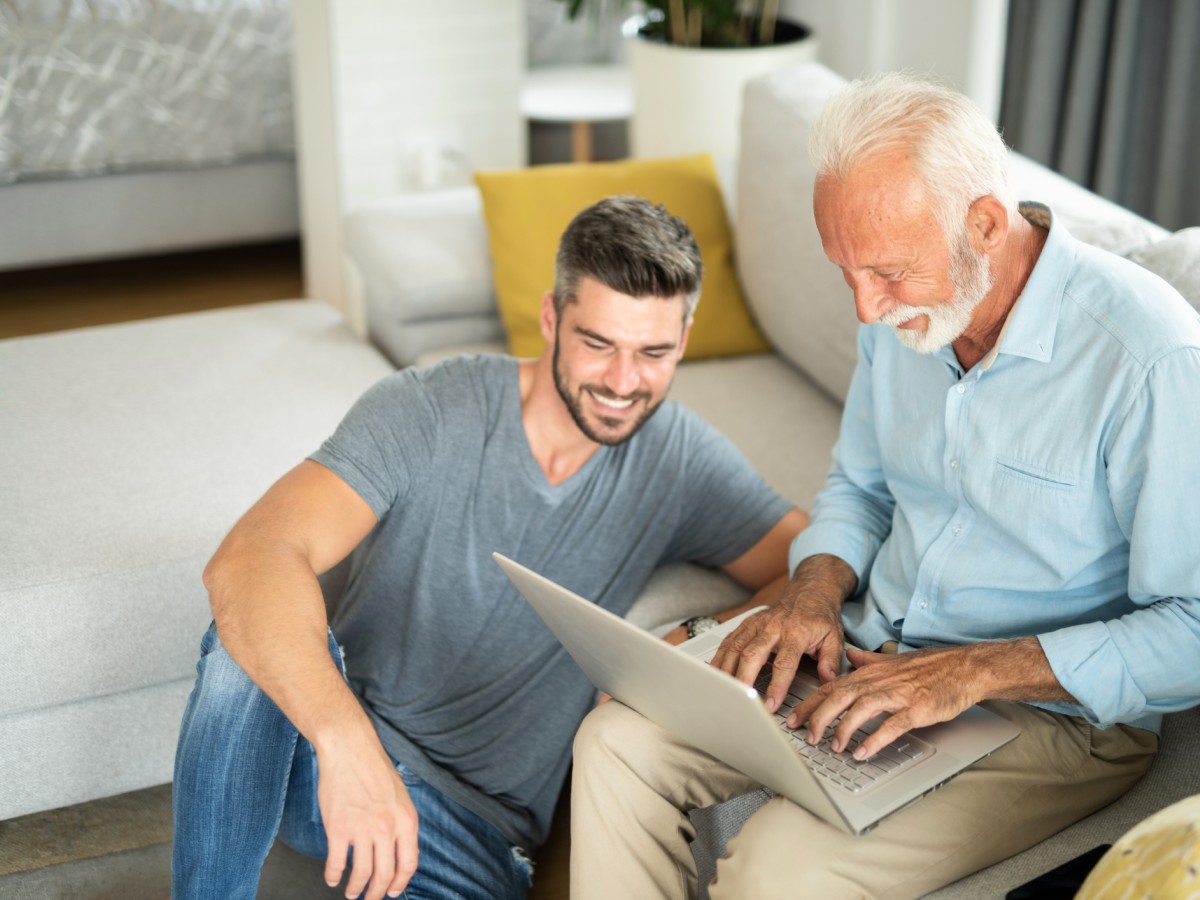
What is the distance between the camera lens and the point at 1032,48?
2943mm

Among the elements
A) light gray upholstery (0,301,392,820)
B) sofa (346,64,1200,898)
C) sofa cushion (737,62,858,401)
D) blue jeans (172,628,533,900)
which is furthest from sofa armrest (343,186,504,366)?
blue jeans (172,628,533,900)

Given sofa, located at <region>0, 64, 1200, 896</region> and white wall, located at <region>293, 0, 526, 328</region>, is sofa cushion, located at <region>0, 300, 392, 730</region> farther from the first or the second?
white wall, located at <region>293, 0, 526, 328</region>

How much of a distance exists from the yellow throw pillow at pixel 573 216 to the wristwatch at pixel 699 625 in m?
0.91

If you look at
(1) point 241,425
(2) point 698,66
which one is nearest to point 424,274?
(1) point 241,425

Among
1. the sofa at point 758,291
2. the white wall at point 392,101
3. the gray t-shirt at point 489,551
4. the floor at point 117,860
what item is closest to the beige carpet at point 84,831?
the floor at point 117,860

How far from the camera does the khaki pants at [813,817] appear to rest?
1.34 metres

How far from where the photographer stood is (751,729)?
1215 mm

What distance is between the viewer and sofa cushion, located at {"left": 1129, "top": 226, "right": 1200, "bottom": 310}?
5.23 feet

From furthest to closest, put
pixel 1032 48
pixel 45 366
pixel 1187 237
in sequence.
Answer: pixel 1032 48, pixel 45 366, pixel 1187 237

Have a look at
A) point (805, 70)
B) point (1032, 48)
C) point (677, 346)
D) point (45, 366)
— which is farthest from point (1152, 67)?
point (45, 366)

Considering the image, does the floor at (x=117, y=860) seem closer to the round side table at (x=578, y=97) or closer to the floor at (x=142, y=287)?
the floor at (x=142, y=287)

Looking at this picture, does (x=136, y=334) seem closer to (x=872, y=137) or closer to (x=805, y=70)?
(x=805, y=70)

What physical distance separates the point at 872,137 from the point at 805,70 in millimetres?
1306

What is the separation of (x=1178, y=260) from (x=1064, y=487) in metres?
0.41
